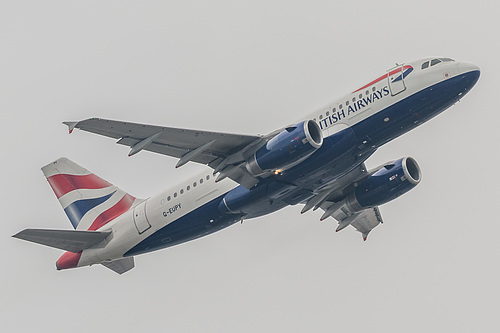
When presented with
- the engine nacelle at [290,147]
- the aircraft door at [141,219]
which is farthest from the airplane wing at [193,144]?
the aircraft door at [141,219]

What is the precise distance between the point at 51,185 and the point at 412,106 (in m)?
22.3

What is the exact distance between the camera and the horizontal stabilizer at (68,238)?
4400 centimetres

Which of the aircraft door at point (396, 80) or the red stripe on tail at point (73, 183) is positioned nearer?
the aircraft door at point (396, 80)

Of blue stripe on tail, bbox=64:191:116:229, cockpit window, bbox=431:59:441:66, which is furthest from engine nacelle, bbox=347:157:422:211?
blue stripe on tail, bbox=64:191:116:229

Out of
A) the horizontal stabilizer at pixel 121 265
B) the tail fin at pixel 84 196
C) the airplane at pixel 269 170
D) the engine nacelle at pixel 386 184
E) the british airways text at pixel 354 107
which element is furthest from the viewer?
the tail fin at pixel 84 196

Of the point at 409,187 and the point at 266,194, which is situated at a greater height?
the point at 266,194

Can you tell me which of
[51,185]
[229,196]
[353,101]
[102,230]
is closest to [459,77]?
→ [353,101]

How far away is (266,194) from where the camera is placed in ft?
140

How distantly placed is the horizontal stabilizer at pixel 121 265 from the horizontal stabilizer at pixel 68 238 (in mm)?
1939

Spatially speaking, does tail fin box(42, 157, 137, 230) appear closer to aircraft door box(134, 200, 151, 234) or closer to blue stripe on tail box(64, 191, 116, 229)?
blue stripe on tail box(64, 191, 116, 229)

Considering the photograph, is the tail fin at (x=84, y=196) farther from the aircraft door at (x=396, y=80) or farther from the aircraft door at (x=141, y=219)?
the aircraft door at (x=396, y=80)

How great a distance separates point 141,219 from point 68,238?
4.00 meters

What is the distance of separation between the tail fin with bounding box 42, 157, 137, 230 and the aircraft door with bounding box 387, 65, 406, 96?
16534 millimetres

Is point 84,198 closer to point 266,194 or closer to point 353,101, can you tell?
point 266,194
